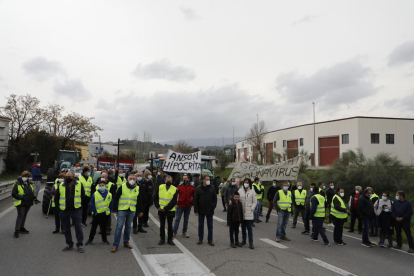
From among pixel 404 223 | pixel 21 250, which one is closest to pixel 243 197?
pixel 404 223

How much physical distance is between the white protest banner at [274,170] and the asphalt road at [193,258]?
273 inches

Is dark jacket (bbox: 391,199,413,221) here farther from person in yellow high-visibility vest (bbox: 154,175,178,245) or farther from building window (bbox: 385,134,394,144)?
building window (bbox: 385,134,394,144)

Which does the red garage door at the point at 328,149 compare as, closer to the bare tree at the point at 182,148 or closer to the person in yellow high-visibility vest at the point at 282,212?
the person in yellow high-visibility vest at the point at 282,212

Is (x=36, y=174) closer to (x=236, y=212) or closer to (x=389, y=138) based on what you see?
(x=236, y=212)

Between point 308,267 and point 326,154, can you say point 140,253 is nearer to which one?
point 308,267

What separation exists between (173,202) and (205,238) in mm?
1777

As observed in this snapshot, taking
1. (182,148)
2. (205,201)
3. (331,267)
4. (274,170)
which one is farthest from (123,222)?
(182,148)

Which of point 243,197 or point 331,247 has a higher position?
point 243,197

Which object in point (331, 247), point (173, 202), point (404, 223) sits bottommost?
point (331, 247)

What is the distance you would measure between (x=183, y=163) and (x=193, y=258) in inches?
205

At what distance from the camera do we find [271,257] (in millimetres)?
7797

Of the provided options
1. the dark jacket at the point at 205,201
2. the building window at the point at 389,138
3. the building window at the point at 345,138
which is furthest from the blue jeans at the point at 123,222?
the building window at the point at 389,138

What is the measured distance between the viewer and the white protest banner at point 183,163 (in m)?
12.2

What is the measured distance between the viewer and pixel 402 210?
9.70 metres
